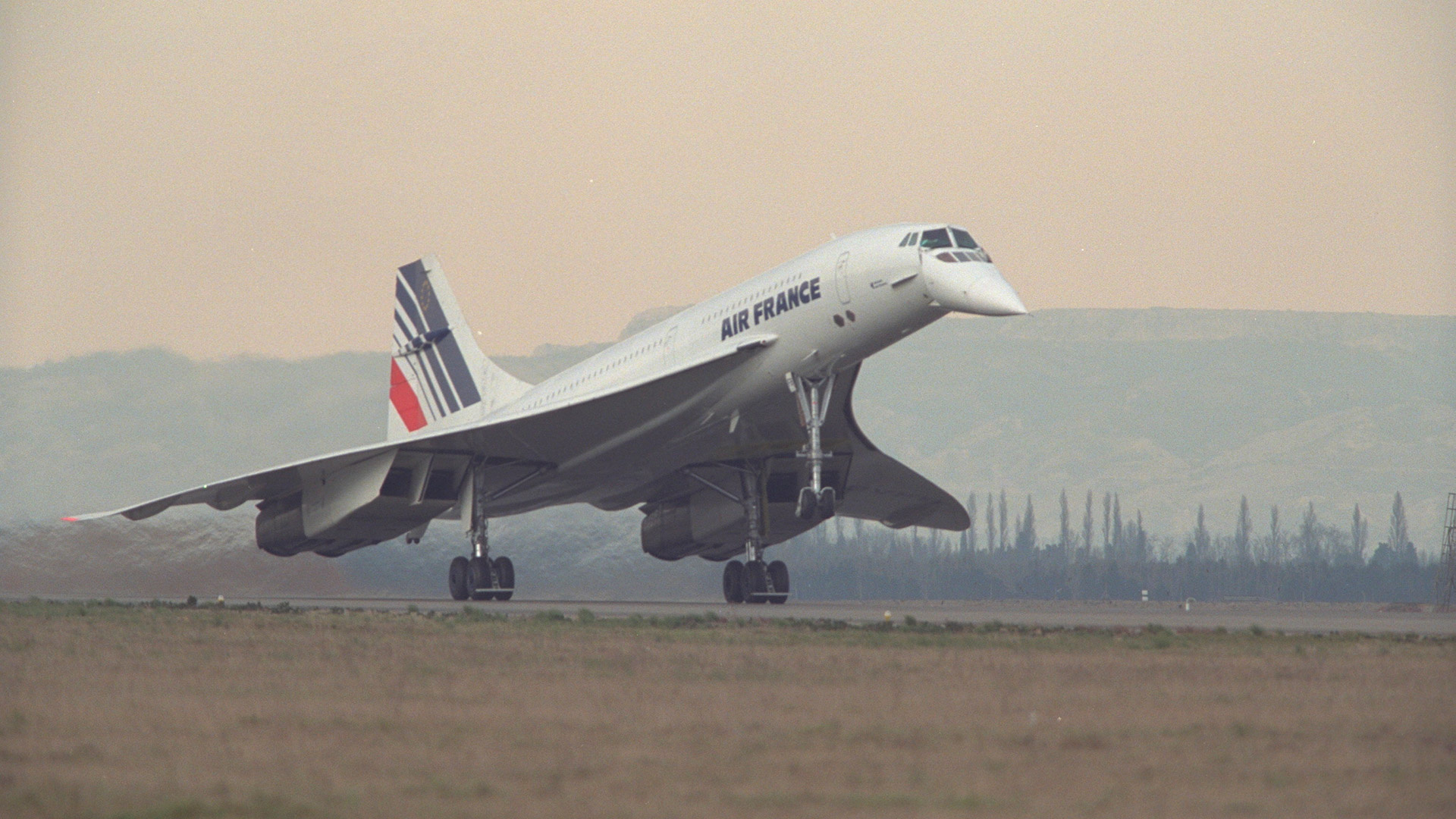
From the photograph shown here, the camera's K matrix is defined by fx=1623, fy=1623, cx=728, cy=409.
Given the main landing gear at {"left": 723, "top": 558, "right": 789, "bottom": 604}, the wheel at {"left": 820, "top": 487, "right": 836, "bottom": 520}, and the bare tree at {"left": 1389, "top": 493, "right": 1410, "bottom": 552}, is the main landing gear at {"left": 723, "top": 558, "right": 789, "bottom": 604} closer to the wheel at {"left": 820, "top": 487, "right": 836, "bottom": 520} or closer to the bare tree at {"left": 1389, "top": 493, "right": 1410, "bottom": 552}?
the wheel at {"left": 820, "top": 487, "right": 836, "bottom": 520}

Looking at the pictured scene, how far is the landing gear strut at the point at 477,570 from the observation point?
2727cm

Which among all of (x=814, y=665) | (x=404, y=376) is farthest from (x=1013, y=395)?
(x=814, y=665)

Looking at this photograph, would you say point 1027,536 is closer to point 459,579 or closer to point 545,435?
point 459,579

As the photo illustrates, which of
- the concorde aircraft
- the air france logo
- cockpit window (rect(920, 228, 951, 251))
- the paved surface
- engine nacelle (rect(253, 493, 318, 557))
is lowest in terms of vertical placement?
the paved surface

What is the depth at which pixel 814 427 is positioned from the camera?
73.9 feet

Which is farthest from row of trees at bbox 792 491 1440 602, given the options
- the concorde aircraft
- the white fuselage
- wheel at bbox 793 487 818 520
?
wheel at bbox 793 487 818 520

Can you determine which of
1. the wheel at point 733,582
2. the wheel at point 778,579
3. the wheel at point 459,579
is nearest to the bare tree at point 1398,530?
the wheel at point 778,579

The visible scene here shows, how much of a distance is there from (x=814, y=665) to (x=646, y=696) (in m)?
2.56

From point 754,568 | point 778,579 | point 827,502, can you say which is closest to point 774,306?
point 827,502

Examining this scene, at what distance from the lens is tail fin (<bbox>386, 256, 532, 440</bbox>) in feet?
107

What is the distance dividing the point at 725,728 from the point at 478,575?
1899cm

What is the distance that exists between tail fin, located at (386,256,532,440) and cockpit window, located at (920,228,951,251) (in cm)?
1301

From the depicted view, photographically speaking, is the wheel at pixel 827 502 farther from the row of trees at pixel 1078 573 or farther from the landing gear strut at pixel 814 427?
the row of trees at pixel 1078 573

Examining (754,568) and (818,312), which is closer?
(818,312)
